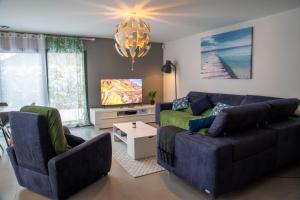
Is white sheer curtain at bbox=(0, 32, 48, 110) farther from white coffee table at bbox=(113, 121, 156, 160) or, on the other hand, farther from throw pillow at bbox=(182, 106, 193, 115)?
throw pillow at bbox=(182, 106, 193, 115)

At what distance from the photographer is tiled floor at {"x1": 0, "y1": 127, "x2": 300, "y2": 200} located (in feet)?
7.56

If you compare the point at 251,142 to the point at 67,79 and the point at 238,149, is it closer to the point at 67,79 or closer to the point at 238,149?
the point at 238,149

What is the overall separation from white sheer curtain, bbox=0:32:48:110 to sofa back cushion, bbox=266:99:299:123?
4.43 meters

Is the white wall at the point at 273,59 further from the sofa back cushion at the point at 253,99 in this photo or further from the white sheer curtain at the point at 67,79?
the white sheer curtain at the point at 67,79

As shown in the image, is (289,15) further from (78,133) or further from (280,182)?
(78,133)

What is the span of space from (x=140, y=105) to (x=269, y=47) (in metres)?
3.28

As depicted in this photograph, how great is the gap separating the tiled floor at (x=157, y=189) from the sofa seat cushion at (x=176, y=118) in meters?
1.37

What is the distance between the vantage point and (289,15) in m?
3.30

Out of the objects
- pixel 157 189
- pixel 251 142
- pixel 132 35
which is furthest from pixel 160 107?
pixel 251 142

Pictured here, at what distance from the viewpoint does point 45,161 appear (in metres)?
2.12

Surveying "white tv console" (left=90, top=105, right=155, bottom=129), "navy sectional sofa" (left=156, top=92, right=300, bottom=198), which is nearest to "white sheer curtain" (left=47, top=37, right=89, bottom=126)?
"white tv console" (left=90, top=105, right=155, bottom=129)

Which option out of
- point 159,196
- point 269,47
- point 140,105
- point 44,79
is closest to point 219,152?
point 159,196

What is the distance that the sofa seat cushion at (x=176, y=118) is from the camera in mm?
4039

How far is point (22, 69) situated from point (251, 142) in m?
4.65
